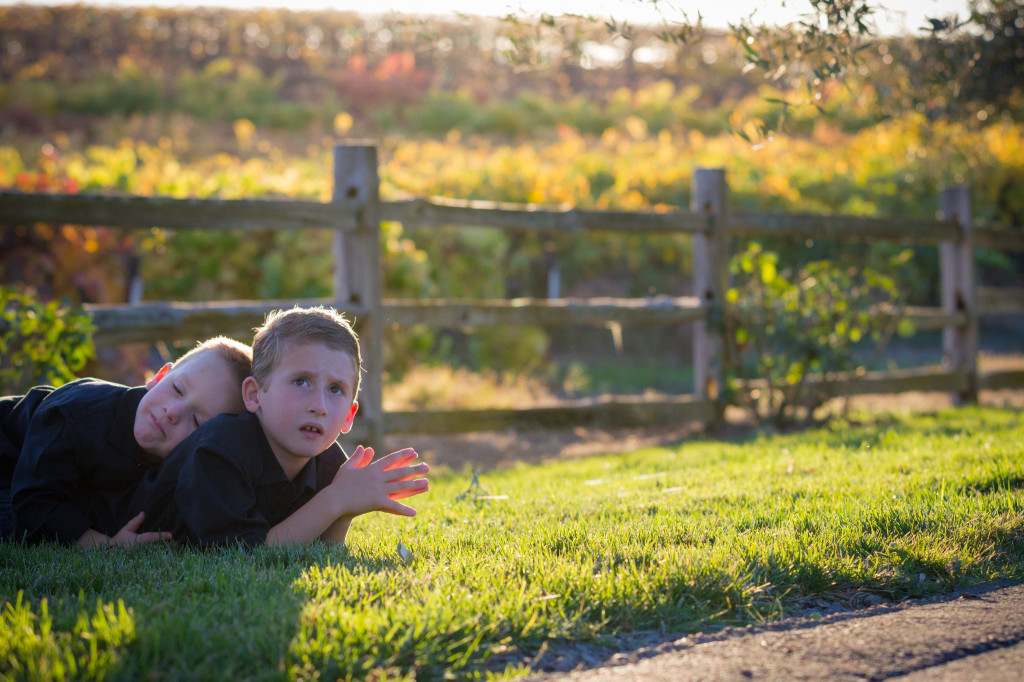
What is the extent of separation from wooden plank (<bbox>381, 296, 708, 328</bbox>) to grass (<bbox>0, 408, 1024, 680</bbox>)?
1961mm

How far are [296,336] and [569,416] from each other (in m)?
3.57

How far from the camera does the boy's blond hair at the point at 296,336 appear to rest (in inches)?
108

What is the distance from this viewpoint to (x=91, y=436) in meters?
2.88

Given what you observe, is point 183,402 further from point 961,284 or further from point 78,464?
point 961,284

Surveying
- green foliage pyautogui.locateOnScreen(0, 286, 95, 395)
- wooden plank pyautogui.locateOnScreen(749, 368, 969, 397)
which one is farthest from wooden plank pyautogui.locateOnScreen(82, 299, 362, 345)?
wooden plank pyautogui.locateOnScreen(749, 368, 969, 397)

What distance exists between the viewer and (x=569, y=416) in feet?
20.0

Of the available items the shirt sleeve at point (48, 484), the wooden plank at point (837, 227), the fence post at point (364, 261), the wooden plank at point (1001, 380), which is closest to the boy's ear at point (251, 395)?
the shirt sleeve at point (48, 484)

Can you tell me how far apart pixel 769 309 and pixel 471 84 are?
64.2ft

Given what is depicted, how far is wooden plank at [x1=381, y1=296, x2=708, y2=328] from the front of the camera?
5.60 meters

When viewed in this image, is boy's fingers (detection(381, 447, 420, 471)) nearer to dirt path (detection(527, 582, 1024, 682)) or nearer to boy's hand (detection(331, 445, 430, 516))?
boy's hand (detection(331, 445, 430, 516))

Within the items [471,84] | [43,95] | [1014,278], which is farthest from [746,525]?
[471,84]

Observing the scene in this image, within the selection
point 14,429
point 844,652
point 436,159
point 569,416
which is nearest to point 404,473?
point 844,652

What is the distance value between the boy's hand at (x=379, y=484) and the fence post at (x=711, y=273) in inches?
163

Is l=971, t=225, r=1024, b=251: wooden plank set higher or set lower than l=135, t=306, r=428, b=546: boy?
higher
